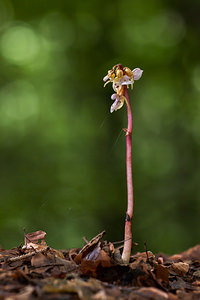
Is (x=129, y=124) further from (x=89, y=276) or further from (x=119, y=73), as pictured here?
(x=89, y=276)

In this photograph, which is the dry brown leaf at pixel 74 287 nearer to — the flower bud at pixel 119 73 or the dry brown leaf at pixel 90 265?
the dry brown leaf at pixel 90 265

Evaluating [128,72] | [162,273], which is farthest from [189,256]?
[128,72]

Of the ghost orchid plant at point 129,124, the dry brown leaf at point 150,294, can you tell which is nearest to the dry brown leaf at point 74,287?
the dry brown leaf at point 150,294

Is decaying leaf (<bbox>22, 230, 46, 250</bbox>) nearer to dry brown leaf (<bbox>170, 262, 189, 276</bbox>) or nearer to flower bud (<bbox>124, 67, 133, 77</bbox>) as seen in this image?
dry brown leaf (<bbox>170, 262, 189, 276</bbox>)

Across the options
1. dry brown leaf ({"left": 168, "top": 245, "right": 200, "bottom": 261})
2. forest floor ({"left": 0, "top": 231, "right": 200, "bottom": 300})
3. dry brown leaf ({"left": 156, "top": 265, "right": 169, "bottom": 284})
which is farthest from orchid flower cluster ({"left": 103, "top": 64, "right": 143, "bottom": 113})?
dry brown leaf ({"left": 168, "top": 245, "right": 200, "bottom": 261})

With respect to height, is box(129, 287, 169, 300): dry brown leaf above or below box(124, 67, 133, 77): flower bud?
below

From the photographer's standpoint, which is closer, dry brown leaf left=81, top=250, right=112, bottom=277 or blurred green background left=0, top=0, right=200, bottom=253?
dry brown leaf left=81, top=250, right=112, bottom=277
